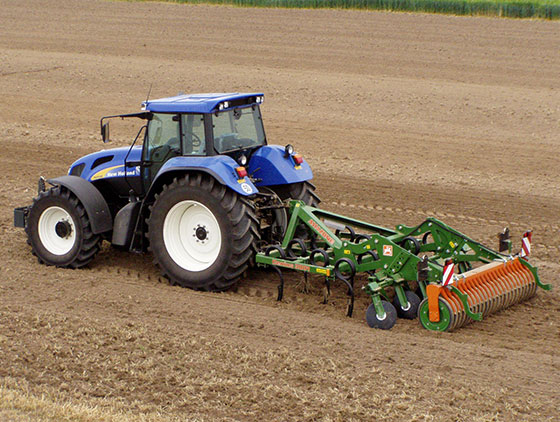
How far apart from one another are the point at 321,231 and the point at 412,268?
1.02 metres

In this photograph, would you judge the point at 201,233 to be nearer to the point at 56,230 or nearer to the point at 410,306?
the point at 56,230

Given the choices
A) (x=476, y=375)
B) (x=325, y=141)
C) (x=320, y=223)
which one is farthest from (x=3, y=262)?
(x=325, y=141)

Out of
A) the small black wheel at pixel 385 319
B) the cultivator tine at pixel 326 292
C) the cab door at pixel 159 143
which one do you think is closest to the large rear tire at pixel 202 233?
the cab door at pixel 159 143

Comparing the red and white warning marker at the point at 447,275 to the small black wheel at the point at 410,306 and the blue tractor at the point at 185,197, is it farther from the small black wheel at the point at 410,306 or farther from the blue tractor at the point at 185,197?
the blue tractor at the point at 185,197

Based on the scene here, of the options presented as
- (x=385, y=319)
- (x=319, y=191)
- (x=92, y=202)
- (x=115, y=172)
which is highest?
(x=115, y=172)

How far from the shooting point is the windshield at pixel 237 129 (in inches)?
329

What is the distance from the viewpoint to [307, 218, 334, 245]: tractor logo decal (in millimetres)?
8033

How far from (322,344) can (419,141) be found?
9671 millimetres

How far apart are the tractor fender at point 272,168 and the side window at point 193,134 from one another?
2.18 ft

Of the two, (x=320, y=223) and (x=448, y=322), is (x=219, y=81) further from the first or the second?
(x=448, y=322)

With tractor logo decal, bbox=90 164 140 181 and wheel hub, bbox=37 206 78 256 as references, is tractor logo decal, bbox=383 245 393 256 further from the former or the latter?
wheel hub, bbox=37 206 78 256

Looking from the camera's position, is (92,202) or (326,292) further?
(92,202)

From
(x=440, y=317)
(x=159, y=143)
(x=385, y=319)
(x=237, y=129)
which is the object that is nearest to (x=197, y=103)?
(x=237, y=129)

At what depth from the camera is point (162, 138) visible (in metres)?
8.59
